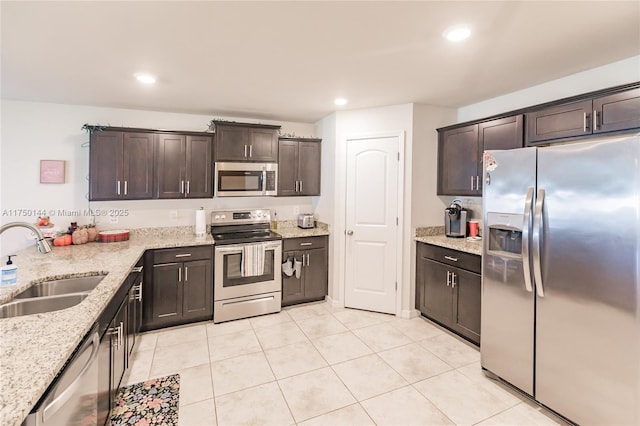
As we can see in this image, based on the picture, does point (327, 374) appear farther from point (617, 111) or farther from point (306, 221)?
point (617, 111)

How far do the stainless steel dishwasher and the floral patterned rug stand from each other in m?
0.50

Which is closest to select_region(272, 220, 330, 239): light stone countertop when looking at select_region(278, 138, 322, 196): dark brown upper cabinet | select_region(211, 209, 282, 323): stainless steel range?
select_region(211, 209, 282, 323): stainless steel range

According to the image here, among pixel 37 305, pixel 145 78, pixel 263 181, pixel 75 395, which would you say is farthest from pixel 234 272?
pixel 75 395

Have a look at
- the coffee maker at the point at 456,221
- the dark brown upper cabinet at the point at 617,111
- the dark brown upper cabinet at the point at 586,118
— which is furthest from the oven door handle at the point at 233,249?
the dark brown upper cabinet at the point at 617,111

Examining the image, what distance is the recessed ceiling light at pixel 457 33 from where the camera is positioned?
187cm

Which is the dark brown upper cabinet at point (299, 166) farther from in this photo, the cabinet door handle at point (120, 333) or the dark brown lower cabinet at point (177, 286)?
the cabinet door handle at point (120, 333)

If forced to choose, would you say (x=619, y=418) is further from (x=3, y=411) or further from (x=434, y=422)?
(x=3, y=411)

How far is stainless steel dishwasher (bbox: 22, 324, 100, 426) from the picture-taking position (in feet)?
3.44

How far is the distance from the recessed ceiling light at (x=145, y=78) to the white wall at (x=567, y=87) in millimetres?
3323

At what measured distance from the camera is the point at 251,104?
11.6 feet

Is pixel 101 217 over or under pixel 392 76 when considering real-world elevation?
under

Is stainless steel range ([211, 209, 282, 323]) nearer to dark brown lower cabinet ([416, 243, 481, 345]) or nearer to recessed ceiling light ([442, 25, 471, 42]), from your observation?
dark brown lower cabinet ([416, 243, 481, 345])

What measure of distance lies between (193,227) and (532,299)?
3610mm

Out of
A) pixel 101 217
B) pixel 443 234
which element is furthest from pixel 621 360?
pixel 101 217
